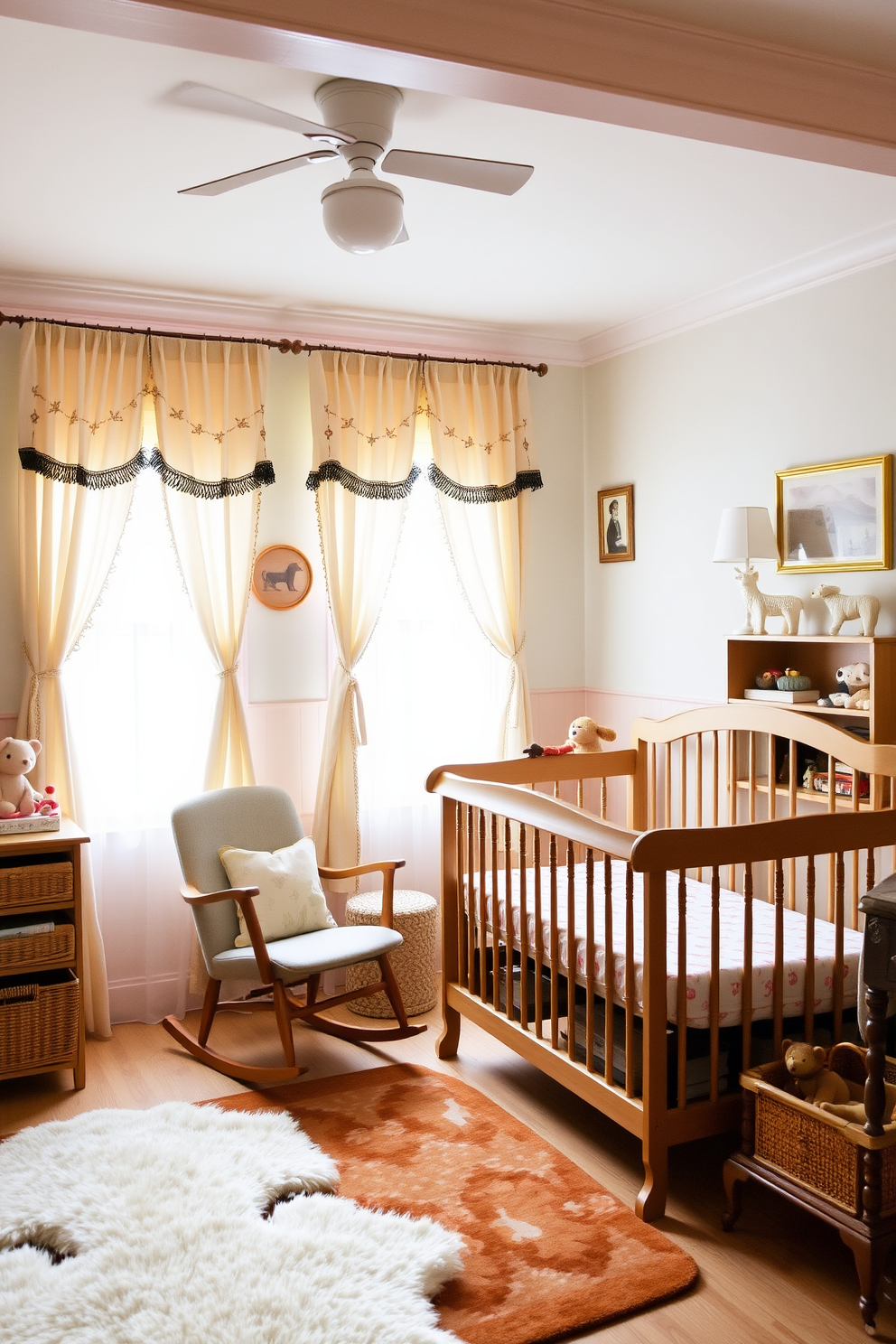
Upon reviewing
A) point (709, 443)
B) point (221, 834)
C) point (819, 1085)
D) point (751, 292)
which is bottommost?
point (819, 1085)

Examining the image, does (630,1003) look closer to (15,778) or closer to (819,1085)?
(819,1085)

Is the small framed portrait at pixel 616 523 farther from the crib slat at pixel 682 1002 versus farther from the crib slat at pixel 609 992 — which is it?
the crib slat at pixel 682 1002

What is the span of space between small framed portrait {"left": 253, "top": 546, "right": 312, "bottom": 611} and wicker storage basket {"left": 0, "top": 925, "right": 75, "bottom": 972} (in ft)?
4.71

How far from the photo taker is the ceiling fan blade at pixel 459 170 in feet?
7.70

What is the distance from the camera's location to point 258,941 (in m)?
3.38

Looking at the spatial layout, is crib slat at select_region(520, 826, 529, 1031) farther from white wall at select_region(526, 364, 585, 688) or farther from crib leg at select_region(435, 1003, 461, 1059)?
white wall at select_region(526, 364, 585, 688)

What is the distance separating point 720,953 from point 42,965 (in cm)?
205

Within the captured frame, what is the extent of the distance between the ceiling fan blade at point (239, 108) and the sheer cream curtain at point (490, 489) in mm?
2151

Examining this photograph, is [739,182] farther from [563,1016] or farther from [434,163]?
[563,1016]

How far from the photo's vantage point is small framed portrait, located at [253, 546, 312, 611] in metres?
4.24

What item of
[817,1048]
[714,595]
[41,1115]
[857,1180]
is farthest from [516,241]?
[41,1115]

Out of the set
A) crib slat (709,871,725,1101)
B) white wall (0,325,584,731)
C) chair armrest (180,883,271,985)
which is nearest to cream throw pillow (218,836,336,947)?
chair armrest (180,883,271,985)

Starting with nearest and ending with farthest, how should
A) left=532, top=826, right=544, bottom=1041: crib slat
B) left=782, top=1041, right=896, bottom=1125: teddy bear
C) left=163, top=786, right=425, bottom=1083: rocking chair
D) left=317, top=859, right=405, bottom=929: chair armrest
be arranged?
1. left=782, top=1041, right=896, bottom=1125: teddy bear
2. left=532, top=826, right=544, bottom=1041: crib slat
3. left=163, top=786, right=425, bottom=1083: rocking chair
4. left=317, top=859, right=405, bottom=929: chair armrest

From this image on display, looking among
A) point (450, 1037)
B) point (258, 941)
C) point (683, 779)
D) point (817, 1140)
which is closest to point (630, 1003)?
Result: point (817, 1140)
